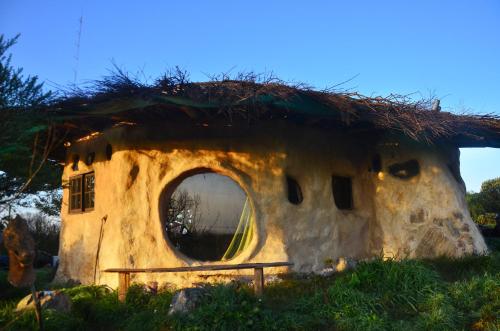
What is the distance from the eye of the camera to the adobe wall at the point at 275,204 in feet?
28.1

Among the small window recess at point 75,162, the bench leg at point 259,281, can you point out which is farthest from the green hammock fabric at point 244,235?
the small window recess at point 75,162

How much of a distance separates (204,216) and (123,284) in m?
4.92

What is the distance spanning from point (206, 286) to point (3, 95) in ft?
13.6

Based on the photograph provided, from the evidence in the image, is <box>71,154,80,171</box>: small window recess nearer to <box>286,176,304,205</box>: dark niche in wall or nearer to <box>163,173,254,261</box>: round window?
<box>163,173,254,261</box>: round window

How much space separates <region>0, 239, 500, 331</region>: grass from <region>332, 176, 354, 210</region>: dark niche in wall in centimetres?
221

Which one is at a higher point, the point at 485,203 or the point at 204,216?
the point at 485,203

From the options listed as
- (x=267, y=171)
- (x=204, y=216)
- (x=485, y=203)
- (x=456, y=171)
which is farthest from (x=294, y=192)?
(x=485, y=203)

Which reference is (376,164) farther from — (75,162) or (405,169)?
(75,162)

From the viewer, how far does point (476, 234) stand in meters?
9.18

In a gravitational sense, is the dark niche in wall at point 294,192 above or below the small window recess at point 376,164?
below

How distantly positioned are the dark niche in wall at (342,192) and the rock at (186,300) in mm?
4142

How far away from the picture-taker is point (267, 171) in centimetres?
866

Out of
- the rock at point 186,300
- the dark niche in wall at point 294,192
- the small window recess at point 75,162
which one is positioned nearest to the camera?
the rock at point 186,300

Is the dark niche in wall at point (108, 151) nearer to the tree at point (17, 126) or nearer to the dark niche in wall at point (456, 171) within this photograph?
the tree at point (17, 126)
